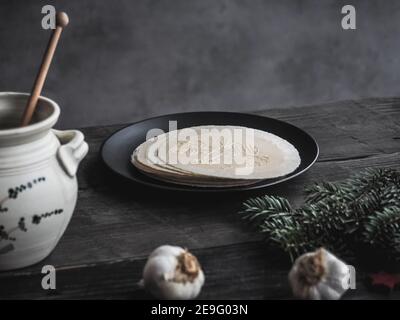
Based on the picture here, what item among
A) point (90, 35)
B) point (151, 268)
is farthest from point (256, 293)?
point (90, 35)

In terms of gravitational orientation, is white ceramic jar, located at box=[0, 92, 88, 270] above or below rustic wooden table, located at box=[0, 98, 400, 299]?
above

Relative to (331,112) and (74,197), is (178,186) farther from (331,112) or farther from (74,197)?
(331,112)

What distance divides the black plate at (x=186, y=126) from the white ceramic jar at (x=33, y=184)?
21 centimetres

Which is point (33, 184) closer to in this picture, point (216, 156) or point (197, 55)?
point (216, 156)

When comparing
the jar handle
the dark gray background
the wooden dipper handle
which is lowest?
the dark gray background

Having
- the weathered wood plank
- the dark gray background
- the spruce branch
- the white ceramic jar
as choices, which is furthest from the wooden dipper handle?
the dark gray background

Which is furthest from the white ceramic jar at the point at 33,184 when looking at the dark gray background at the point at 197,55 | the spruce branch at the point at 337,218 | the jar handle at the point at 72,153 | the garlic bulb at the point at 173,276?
the dark gray background at the point at 197,55

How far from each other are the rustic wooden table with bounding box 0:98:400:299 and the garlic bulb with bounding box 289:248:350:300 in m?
0.03

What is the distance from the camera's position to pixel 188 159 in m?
1.14

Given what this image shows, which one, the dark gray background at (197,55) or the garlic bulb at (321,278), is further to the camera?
the dark gray background at (197,55)

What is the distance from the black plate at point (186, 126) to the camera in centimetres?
110

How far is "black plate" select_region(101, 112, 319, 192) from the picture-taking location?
1104 millimetres

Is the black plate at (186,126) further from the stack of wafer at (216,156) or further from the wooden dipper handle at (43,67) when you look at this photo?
the wooden dipper handle at (43,67)

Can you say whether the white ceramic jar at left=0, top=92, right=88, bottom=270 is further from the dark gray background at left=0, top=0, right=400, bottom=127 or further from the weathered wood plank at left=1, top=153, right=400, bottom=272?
the dark gray background at left=0, top=0, right=400, bottom=127
